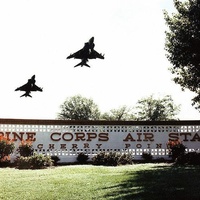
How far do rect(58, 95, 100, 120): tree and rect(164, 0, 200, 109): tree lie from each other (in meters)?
65.9

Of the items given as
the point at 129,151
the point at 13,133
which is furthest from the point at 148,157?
the point at 13,133

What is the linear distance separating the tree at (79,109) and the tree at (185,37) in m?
65.9

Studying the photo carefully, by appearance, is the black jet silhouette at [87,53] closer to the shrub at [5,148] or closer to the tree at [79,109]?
the shrub at [5,148]

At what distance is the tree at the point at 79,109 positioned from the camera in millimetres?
88062

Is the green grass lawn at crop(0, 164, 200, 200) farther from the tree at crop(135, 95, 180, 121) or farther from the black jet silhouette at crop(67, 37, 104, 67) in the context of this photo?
the tree at crop(135, 95, 180, 121)

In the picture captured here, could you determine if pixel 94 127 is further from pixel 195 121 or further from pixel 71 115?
pixel 71 115

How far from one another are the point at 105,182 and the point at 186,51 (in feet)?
36.0

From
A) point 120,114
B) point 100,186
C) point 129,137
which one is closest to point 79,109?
point 120,114

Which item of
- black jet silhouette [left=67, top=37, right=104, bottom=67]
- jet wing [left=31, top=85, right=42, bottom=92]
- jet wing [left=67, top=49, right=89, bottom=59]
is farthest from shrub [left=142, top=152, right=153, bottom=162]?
jet wing [left=67, top=49, right=89, bottom=59]

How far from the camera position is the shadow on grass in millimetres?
9352

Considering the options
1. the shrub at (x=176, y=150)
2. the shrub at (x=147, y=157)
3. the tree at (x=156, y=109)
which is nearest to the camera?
the shrub at (x=176, y=150)

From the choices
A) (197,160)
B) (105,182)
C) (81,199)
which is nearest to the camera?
(81,199)

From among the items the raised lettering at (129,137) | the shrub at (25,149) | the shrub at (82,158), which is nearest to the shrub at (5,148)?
the shrub at (25,149)

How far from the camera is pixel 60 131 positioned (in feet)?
76.4
